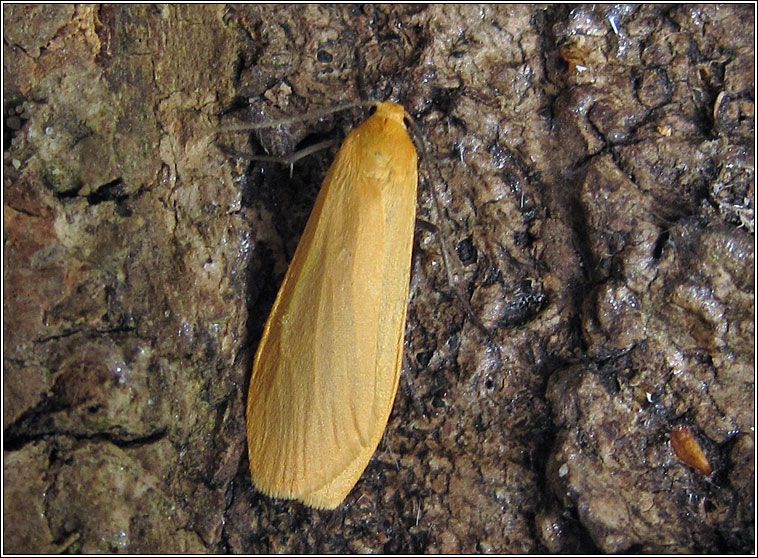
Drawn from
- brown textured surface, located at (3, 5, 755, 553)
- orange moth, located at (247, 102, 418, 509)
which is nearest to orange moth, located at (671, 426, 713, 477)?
brown textured surface, located at (3, 5, 755, 553)

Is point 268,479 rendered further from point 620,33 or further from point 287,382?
point 620,33

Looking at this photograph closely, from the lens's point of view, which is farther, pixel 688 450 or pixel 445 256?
pixel 445 256

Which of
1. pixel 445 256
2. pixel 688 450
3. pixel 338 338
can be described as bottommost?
pixel 688 450

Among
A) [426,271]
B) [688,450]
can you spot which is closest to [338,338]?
[426,271]

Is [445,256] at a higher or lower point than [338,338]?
higher

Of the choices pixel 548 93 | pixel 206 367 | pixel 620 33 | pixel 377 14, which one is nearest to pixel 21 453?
pixel 206 367

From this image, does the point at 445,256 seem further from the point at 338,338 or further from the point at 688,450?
the point at 688,450

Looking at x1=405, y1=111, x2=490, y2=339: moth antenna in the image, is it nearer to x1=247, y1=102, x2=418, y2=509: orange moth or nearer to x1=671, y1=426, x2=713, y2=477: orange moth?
x1=247, y1=102, x2=418, y2=509: orange moth
